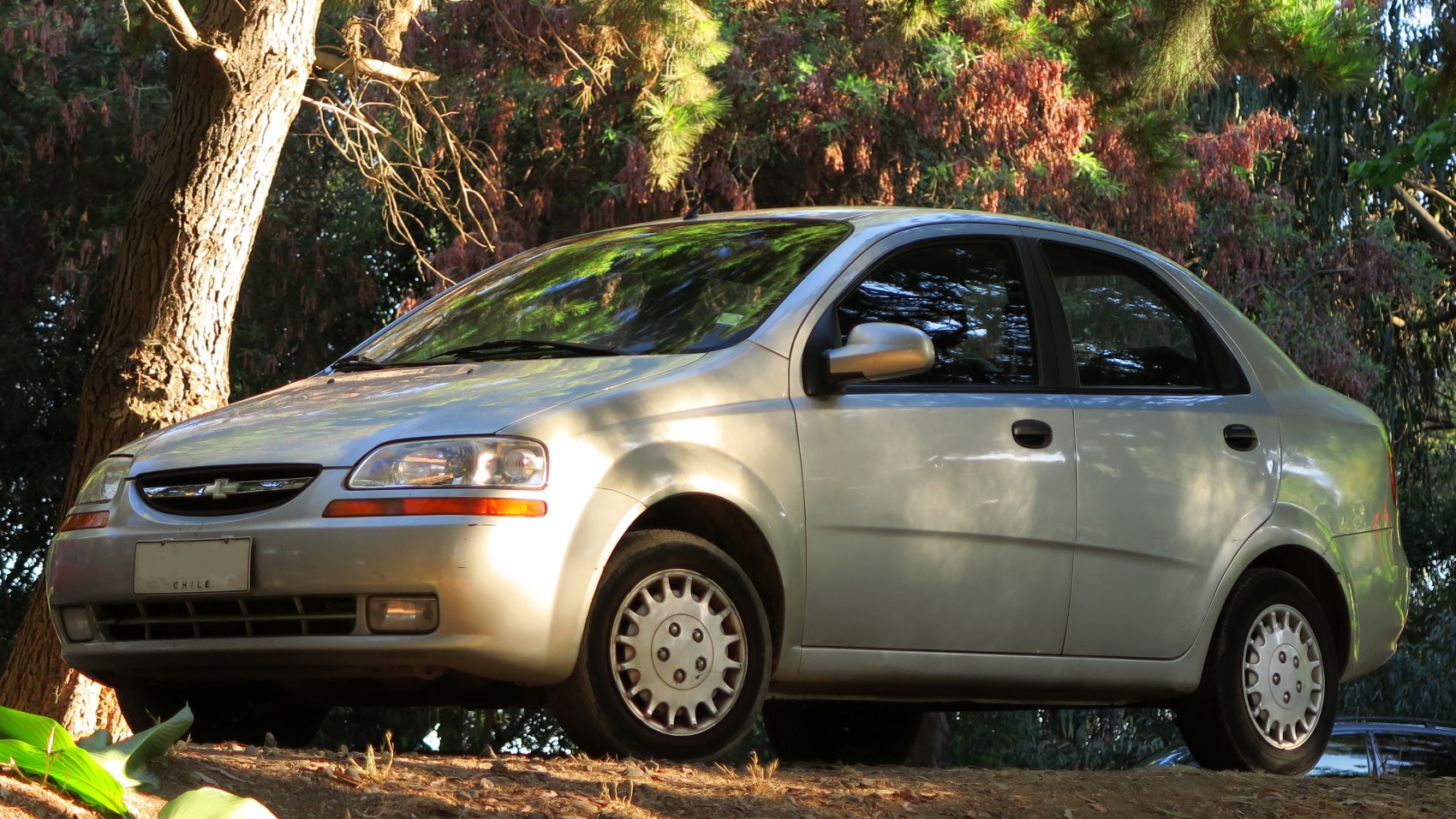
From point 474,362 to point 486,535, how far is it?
1046 mm

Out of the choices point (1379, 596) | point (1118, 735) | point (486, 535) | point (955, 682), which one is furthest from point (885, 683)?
point (1118, 735)

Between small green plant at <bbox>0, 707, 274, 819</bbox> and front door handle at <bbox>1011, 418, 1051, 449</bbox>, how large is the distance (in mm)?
2801

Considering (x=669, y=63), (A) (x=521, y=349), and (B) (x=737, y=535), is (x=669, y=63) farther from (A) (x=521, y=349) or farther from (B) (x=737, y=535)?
(B) (x=737, y=535)

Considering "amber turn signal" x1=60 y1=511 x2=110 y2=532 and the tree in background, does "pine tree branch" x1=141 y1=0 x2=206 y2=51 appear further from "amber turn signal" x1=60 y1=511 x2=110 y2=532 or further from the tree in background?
"amber turn signal" x1=60 y1=511 x2=110 y2=532

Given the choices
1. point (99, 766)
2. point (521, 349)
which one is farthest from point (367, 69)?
point (99, 766)

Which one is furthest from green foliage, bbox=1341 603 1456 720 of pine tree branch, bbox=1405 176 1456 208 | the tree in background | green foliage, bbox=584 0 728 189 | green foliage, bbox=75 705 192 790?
green foliage, bbox=75 705 192 790

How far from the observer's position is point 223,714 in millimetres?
5484

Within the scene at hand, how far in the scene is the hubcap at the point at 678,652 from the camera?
483 centimetres

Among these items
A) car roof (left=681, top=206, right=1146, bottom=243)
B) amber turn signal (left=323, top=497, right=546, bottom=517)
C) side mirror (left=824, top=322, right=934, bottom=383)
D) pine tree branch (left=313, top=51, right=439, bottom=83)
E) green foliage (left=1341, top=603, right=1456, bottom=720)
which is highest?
pine tree branch (left=313, top=51, right=439, bottom=83)

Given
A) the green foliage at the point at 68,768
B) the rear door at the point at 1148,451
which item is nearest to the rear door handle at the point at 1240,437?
the rear door at the point at 1148,451

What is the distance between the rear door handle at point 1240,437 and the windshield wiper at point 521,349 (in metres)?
2.24

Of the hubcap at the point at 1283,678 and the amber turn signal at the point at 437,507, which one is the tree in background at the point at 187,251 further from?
the hubcap at the point at 1283,678

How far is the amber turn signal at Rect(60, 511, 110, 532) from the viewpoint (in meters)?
5.04

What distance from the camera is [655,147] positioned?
1142 cm
